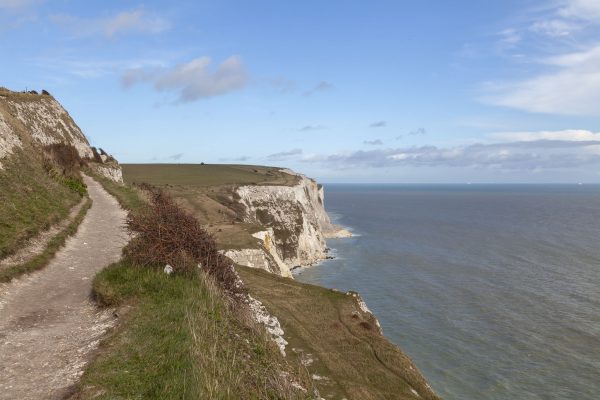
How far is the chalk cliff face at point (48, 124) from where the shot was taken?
45.4 metres

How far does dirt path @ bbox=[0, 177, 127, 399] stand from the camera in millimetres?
8461

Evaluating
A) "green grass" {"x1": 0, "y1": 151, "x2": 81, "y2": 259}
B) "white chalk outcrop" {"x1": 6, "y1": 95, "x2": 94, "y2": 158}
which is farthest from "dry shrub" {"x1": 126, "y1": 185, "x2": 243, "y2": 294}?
"white chalk outcrop" {"x1": 6, "y1": 95, "x2": 94, "y2": 158}

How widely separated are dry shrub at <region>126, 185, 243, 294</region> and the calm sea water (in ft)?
70.0

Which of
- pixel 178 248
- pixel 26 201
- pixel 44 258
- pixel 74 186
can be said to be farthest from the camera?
pixel 74 186

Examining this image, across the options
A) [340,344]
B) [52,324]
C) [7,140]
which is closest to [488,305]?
[340,344]

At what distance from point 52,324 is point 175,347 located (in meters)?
4.21

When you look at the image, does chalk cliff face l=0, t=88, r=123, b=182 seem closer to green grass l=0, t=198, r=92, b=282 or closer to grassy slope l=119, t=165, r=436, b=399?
green grass l=0, t=198, r=92, b=282

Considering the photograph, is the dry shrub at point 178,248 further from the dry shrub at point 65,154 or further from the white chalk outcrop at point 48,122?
the white chalk outcrop at point 48,122

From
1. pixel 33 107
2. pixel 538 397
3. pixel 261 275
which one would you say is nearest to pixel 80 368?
pixel 261 275

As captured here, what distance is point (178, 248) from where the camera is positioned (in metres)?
15.5

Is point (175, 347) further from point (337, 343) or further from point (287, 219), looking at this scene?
point (287, 219)

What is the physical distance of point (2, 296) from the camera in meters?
12.2

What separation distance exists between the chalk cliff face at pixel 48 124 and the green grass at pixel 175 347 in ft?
105

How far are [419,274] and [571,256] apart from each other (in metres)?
33.3
